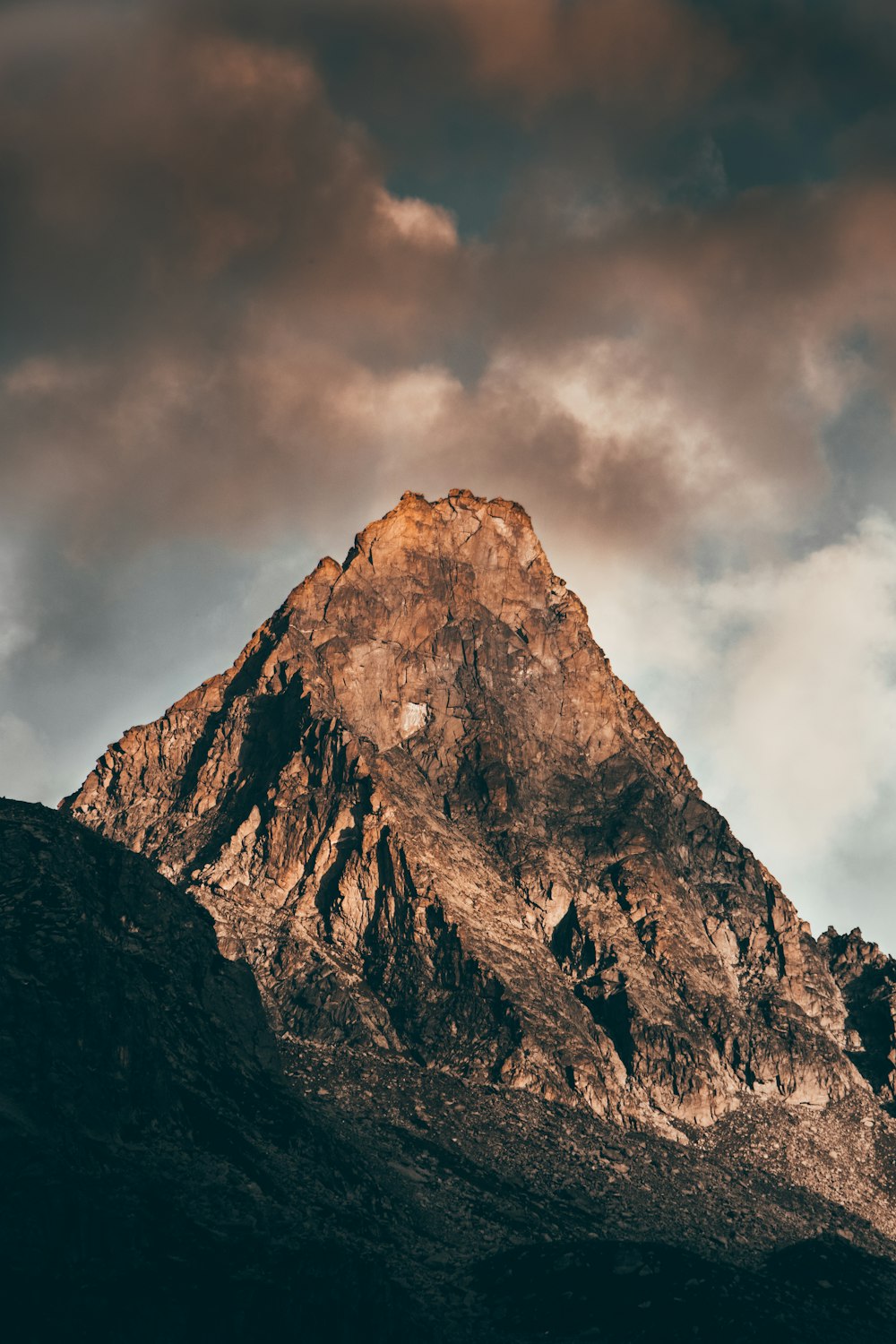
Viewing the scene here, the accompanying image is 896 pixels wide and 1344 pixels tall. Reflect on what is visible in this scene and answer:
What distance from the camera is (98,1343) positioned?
200m

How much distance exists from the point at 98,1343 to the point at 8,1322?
11966 mm

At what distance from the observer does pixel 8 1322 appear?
650 feet
